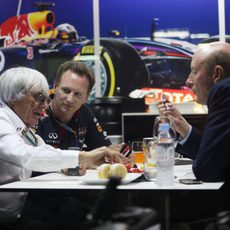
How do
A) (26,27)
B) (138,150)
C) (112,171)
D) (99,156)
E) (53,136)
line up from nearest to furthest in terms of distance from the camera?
(112,171) → (99,156) → (138,150) → (53,136) → (26,27)

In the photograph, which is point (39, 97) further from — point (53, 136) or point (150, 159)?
point (150, 159)

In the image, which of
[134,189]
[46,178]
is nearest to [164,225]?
[134,189]

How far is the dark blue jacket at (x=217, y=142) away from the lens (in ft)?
5.69

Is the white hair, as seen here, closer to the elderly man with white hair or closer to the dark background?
the elderly man with white hair

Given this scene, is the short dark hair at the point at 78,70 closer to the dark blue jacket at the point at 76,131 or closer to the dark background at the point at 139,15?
the dark blue jacket at the point at 76,131

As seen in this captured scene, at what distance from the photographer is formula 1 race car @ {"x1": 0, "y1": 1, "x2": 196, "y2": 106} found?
5406 millimetres

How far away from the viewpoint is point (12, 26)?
567cm

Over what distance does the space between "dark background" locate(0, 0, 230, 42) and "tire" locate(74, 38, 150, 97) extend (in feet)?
0.41

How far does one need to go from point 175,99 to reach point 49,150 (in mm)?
3471

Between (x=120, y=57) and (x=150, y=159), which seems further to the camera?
(x=120, y=57)

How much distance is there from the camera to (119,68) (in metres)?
5.46

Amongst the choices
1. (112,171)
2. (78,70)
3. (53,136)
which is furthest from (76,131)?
(112,171)

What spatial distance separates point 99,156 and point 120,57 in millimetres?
3541

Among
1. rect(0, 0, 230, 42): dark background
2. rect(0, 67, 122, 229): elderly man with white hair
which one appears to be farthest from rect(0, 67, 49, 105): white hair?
rect(0, 0, 230, 42): dark background
